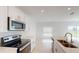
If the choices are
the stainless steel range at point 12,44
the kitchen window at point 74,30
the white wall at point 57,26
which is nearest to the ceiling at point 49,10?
the stainless steel range at point 12,44

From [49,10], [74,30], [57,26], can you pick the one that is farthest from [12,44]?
[74,30]

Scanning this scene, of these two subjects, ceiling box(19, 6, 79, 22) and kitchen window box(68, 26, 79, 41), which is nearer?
ceiling box(19, 6, 79, 22)

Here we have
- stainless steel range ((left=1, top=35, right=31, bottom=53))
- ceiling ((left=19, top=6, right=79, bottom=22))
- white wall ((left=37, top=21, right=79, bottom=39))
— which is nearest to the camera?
stainless steel range ((left=1, top=35, right=31, bottom=53))

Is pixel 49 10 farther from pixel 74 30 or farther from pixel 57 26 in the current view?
pixel 74 30

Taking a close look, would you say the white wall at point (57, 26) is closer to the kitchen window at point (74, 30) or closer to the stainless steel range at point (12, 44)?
the kitchen window at point (74, 30)

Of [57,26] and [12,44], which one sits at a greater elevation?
[57,26]

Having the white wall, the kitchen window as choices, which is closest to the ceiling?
the white wall

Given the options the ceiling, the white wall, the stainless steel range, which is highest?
the ceiling

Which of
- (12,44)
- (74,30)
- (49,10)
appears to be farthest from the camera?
(74,30)

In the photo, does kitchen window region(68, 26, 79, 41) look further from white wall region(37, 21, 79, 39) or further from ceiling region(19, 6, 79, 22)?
ceiling region(19, 6, 79, 22)
